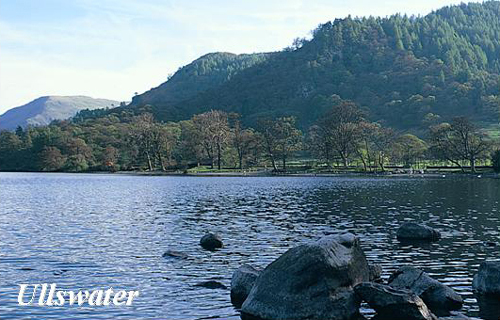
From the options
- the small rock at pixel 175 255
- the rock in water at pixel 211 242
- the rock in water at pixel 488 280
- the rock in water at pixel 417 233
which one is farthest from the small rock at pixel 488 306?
the rock in water at pixel 211 242

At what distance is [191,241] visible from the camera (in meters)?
54.9

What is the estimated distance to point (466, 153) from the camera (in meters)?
194

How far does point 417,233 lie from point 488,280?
21.0 meters

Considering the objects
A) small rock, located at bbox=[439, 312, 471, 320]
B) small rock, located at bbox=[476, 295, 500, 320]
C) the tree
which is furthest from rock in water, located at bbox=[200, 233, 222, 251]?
the tree

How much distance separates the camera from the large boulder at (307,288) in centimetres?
2788

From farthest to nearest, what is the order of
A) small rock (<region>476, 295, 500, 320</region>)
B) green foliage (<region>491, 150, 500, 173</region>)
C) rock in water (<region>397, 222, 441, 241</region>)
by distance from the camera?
green foliage (<region>491, 150, 500, 173</region>)
rock in water (<region>397, 222, 441, 241</region>)
small rock (<region>476, 295, 500, 320</region>)

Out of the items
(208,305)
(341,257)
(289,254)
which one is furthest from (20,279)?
(341,257)

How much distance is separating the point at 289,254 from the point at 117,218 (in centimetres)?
4947

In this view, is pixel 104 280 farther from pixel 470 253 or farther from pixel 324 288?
pixel 470 253

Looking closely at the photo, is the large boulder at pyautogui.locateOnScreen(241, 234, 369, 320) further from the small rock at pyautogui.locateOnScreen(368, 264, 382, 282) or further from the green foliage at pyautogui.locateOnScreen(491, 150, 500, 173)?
the green foliage at pyautogui.locateOnScreen(491, 150, 500, 173)

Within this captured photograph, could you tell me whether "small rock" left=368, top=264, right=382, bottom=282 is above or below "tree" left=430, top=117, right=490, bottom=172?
below

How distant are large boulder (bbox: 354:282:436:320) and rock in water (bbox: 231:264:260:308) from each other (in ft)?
21.1

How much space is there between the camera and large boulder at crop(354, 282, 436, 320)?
27.2 metres

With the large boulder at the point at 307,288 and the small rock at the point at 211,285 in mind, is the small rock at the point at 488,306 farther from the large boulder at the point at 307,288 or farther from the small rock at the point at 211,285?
the small rock at the point at 211,285
